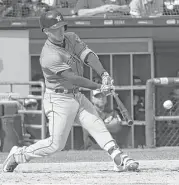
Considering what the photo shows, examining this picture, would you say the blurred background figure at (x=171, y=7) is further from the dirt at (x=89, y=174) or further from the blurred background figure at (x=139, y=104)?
the dirt at (x=89, y=174)

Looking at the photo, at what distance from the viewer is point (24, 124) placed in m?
11.2

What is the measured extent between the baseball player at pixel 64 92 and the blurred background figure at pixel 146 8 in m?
6.80

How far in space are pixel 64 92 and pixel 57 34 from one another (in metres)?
0.58

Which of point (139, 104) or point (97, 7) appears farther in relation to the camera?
point (97, 7)

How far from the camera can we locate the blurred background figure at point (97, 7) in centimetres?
1330

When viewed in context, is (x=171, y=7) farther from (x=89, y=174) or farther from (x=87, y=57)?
(x=89, y=174)

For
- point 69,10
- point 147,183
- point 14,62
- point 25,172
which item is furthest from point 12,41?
point 147,183

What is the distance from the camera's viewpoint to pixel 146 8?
13.6 metres

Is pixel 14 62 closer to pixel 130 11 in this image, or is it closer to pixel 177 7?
pixel 130 11

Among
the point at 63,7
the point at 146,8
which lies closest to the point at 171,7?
the point at 146,8

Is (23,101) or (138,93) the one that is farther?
(138,93)

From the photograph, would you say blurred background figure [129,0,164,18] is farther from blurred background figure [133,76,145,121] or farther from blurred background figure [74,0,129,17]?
blurred background figure [133,76,145,121]

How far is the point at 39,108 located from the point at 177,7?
3700mm

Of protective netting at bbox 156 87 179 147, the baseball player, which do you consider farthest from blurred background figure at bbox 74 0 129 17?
the baseball player
